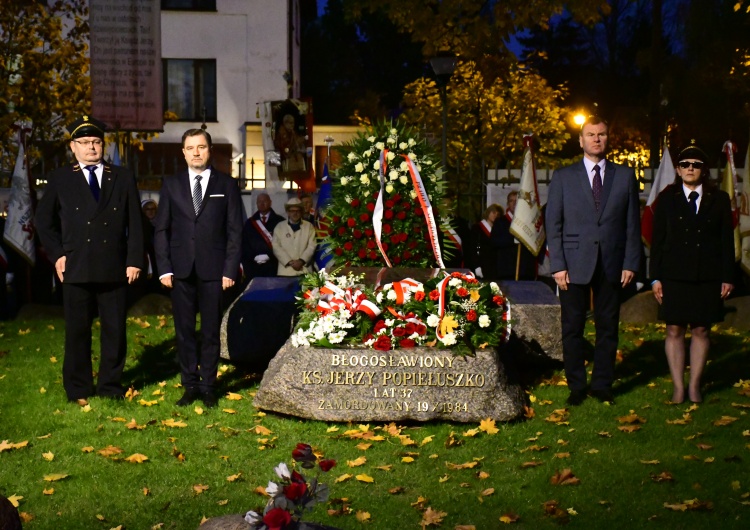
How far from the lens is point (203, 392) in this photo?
29.9 feet

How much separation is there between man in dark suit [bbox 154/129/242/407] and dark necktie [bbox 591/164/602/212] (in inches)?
115

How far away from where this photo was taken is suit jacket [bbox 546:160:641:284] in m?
8.96

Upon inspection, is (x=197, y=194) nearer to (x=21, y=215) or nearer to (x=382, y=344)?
(x=382, y=344)

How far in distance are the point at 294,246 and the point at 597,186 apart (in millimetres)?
5859

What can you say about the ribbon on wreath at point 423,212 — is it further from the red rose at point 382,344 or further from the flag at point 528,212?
the flag at point 528,212

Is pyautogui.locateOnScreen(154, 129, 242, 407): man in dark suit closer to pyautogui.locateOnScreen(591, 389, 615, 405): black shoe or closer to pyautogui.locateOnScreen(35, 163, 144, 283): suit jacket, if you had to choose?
pyautogui.locateOnScreen(35, 163, 144, 283): suit jacket

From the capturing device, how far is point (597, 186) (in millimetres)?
8984

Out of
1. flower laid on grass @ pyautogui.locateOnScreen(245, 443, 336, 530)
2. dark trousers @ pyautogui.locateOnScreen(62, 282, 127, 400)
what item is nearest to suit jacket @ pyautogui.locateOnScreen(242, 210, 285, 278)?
dark trousers @ pyautogui.locateOnScreen(62, 282, 127, 400)

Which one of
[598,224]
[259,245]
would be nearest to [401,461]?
[598,224]

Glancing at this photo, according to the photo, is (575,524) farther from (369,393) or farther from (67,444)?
(67,444)

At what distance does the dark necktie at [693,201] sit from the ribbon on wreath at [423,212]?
8.62ft

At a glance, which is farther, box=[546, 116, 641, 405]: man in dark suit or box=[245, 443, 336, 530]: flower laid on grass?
box=[546, 116, 641, 405]: man in dark suit

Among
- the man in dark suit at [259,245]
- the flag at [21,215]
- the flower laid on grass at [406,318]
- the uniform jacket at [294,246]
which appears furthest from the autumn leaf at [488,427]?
the flag at [21,215]

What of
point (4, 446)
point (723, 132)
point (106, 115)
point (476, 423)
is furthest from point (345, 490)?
point (723, 132)
